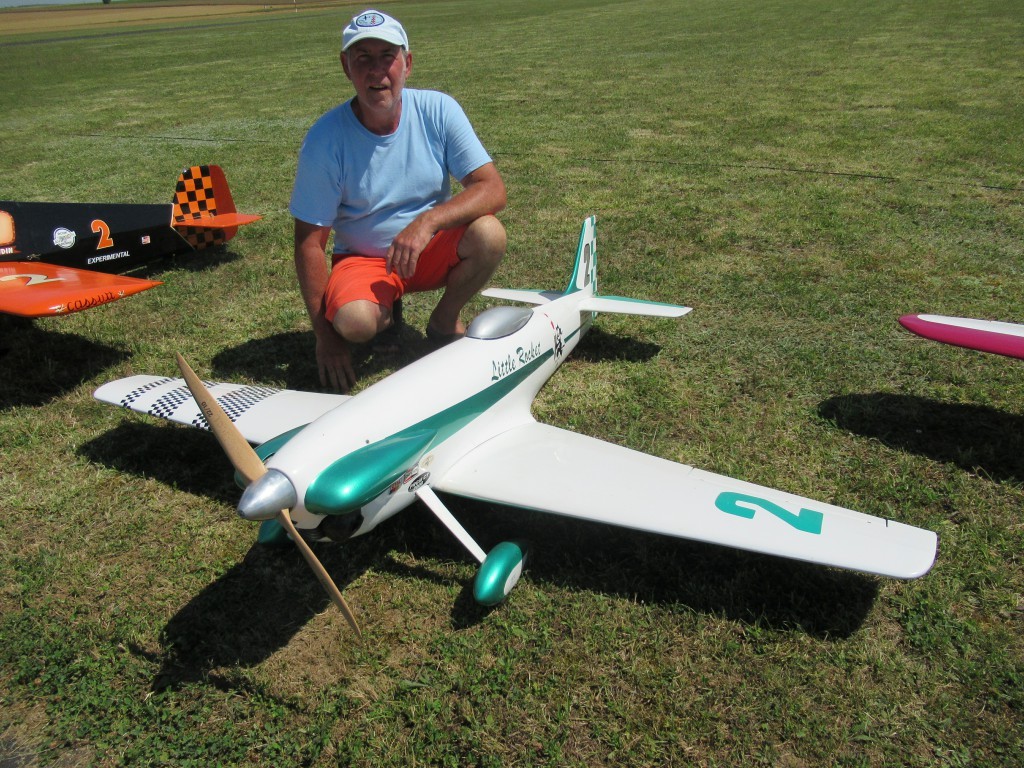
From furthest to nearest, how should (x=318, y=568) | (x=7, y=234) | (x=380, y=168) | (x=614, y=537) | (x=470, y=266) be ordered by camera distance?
(x=7, y=234) → (x=470, y=266) → (x=380, y=168) → (x=614, y=537) → (x=318, y=568)

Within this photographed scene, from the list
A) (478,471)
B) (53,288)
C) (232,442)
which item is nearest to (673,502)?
(478,471)

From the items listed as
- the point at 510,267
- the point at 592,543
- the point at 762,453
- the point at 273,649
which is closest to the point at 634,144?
the point at 510,267

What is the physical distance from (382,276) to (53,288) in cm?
235

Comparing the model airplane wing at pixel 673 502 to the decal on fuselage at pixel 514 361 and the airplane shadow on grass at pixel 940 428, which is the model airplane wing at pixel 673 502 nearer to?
the decal on fuselage at pixel 514 361

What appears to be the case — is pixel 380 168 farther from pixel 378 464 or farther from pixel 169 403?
pixel 378 464

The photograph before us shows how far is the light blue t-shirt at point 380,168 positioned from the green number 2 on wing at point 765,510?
2564mm

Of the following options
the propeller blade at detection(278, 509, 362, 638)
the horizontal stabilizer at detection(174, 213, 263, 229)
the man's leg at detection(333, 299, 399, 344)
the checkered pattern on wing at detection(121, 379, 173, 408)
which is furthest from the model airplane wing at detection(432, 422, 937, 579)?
the horizontal stabilizer at detection(174, 213, 263, 229)

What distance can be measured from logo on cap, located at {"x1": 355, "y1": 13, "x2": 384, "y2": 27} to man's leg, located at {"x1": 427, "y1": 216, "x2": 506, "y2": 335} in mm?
1205

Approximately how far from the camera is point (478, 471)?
11.4 ft

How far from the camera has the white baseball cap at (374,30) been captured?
3.92 m

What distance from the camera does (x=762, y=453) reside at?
4.02m

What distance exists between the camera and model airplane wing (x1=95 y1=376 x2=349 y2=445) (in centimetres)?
387

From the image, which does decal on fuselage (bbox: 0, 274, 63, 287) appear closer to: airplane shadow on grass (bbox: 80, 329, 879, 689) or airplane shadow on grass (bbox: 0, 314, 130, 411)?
airplane shadow on grass (bbox: 0, 314, 130, 411)

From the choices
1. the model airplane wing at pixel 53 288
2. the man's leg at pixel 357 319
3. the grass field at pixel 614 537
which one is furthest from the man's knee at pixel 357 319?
the model airplane wing at pixel 53 288
